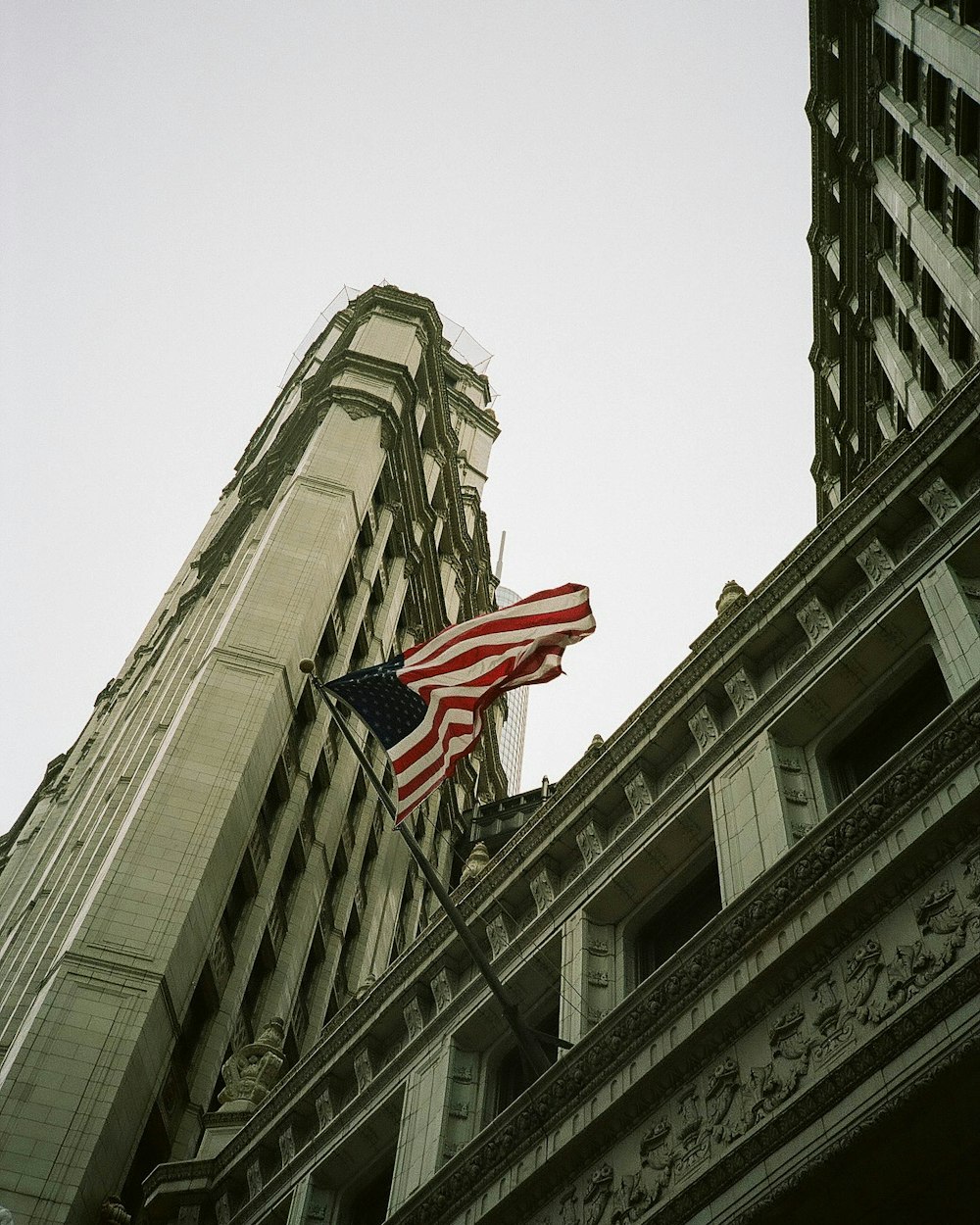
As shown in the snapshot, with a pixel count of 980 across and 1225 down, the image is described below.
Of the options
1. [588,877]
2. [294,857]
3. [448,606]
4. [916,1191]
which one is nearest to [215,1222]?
[588,877]

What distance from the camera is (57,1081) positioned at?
23.5 m

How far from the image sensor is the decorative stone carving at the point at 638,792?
66.1ft

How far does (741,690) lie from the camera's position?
1980 cm

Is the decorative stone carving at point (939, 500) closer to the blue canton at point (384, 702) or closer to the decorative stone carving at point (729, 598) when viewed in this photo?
the decorative stone carving at point (729, 598)

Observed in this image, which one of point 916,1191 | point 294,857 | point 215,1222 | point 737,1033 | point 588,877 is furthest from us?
point 294,857

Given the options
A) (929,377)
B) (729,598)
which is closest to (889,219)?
(929,377)

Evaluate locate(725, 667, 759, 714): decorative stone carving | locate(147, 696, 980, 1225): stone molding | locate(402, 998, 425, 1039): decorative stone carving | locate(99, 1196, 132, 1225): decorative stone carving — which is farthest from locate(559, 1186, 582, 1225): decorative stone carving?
locate(99, 1196, 132, 1225): decorative stone carving

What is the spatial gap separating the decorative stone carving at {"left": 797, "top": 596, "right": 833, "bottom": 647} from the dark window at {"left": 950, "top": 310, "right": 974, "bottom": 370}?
51.2ft

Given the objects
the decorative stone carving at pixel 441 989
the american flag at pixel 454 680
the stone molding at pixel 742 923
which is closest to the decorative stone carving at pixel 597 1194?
the stone molding at pixel 742 923

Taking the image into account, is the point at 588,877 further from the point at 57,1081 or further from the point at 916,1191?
the point at 57,1081

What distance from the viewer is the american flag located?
20250 millimetres

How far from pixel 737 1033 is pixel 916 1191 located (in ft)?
8.56

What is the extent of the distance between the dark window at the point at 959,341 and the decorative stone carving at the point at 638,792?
1717 centimetres

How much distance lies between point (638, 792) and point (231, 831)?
45.3 ft
